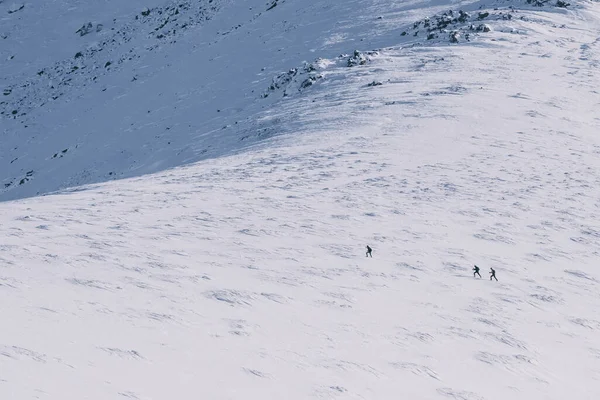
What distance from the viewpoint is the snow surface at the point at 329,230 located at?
8742 millimetres

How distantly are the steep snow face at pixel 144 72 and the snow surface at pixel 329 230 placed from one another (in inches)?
9.8

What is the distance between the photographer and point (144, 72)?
131ft

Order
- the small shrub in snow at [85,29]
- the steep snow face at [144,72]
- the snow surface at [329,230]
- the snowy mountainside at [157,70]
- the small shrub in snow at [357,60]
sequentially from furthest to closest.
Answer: the small shrub in snow at [85,29]
the small shrub in snow at [357,60]
the steep snow face at [144,72]
the snowy mountainside at [157,70]
the snow surface at [329,230]

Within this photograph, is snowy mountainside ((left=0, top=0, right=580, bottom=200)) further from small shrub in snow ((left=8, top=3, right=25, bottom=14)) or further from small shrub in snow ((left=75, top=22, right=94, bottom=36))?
small shrub in snow ((left=8, top=3, right=25, bottom=14))

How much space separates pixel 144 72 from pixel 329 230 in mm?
27250

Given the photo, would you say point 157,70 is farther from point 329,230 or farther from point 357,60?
point 329,230

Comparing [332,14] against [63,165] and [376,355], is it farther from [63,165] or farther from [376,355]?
[376,355]

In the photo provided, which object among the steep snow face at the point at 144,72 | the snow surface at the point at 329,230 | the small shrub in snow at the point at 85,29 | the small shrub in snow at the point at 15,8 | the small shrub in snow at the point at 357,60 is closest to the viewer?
the snow surface at the point at 329,230

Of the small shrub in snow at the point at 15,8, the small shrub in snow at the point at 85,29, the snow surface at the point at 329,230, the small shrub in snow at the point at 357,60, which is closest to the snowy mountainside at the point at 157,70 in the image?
the small shrub in snow at the point at 85,29

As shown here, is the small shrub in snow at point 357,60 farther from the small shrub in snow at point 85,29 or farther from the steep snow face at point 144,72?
the small shrub in snow at point 85,29

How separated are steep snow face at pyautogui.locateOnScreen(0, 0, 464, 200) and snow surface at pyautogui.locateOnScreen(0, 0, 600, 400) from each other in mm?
250

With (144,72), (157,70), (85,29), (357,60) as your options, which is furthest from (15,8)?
(357,60)

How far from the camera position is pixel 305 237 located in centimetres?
1484

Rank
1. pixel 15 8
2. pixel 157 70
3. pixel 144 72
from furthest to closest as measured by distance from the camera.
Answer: pixel 15 8 → pixel 144 72 → pixel 157 70
